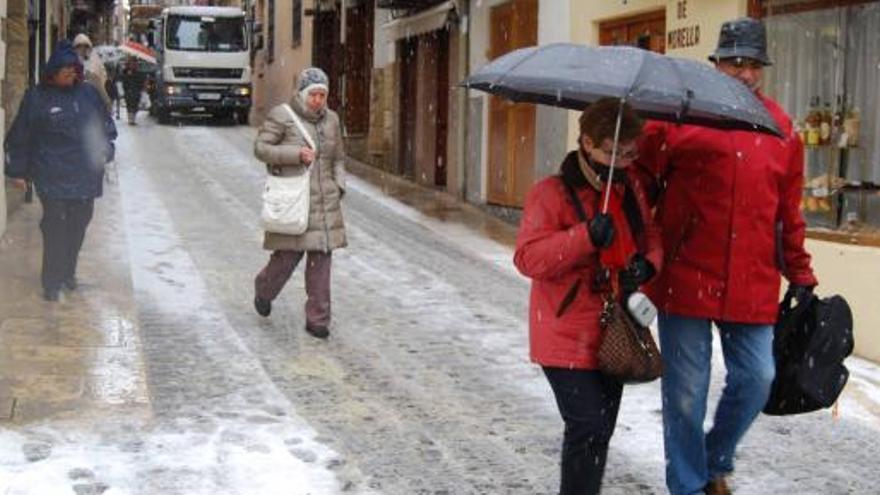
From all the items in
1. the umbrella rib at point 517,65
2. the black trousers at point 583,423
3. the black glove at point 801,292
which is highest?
the umbrella rib at point 517,65

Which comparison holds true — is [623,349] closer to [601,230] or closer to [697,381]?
[601,230]

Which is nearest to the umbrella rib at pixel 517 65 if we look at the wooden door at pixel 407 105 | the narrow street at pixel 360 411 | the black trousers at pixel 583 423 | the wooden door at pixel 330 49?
the black trousers at pixel 583 423

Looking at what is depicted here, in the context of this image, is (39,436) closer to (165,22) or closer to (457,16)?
(457,16)

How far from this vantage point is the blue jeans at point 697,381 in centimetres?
451

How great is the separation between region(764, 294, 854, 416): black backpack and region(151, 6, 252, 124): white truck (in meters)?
25.3

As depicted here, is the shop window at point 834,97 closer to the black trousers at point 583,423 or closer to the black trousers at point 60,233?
the black trousers at point 583,423

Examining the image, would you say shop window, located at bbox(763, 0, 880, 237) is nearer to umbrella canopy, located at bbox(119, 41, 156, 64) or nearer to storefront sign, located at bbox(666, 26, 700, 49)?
storefront sign, located at bbox(666, 26, 700, 49)

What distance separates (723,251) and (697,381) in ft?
1.61

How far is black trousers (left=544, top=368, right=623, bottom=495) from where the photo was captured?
3973mm

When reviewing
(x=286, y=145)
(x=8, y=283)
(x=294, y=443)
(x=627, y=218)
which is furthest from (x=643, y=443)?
(x=8, y=283)

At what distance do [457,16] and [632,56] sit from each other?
1353cm

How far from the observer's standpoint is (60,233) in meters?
8.47

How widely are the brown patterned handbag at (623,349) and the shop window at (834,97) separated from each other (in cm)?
471

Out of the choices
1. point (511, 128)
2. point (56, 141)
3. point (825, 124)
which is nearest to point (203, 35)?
point (511, 128)
